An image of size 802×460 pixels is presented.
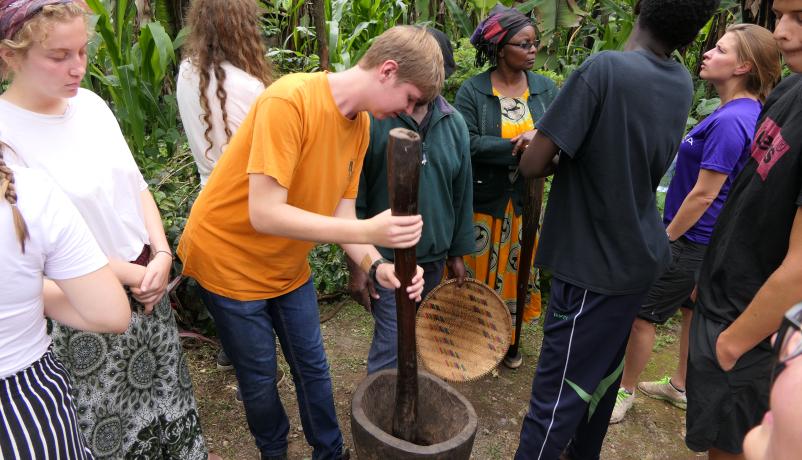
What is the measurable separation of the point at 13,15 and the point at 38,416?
39.3 inches

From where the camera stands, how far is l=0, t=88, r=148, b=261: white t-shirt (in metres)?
1.62

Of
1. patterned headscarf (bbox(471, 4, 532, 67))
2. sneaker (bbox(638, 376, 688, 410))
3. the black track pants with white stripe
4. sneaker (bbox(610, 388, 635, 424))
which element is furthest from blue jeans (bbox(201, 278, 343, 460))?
sneaker (bbox(638, 376, 688, 410))

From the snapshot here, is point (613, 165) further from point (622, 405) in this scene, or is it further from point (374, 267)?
point (622, 405)

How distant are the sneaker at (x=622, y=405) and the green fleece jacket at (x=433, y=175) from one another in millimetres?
1292

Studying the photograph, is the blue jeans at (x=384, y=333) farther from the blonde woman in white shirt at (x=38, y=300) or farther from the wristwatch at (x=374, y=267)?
the blonde woman in white shirt at (x=38, y=300)

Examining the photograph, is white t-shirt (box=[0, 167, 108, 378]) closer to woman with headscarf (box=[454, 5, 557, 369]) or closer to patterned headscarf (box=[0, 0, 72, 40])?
patterned headscarf (box=[0, 0, 72, 40])

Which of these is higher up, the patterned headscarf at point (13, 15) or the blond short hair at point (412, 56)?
the patterned headscarf at point (13, 15)

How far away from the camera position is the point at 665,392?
3.21 meters

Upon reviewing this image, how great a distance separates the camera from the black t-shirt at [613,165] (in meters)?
1.86

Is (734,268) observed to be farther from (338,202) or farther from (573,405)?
(338,202)

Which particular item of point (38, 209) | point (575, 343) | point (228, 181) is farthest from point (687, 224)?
point (38, 209)

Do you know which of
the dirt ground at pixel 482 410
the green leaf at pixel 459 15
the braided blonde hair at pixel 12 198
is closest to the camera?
the braided blonde hair at pixel 12 198

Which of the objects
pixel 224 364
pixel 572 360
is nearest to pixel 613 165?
pixel 572 360

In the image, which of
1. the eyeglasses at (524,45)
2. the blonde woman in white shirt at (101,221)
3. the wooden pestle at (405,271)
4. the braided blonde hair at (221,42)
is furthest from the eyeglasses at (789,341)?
the eyeglasses at (524,45)
